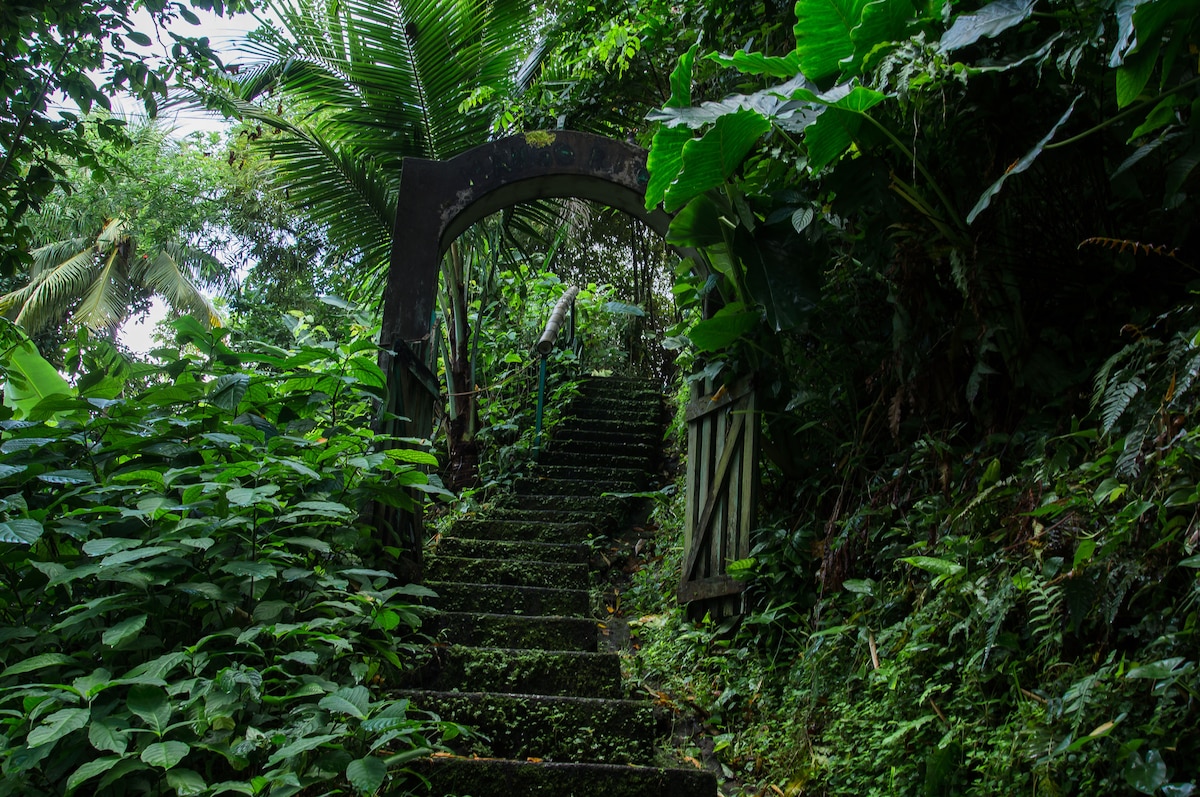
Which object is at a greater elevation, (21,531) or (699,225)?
(699,225)

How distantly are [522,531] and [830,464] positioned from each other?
6.85 ft

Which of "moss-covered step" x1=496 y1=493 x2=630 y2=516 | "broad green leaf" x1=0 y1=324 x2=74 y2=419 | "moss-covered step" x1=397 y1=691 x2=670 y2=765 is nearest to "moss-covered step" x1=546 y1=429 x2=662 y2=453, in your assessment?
"moss-covered step" x1=496 y1=493 x2=630 y2=516

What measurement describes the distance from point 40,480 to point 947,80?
331 centimetres

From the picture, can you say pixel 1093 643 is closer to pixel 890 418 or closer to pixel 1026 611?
pixel 1026 611

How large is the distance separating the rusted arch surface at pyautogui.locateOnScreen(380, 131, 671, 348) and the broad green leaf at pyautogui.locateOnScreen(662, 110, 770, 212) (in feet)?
3.48

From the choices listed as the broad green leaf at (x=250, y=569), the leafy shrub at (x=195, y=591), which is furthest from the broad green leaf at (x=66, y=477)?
the broad green leaf at (x=250, y=569)

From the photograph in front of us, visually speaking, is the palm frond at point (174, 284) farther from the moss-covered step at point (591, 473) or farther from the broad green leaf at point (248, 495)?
the broad green leaf at point (248, 495)

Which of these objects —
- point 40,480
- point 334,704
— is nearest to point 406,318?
point 40,480

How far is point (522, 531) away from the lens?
5203 millimetres

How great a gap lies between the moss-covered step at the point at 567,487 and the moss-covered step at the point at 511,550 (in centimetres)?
145

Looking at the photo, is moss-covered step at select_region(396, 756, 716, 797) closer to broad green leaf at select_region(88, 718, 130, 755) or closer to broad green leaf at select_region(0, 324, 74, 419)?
broad green leaf at select_region(88, 718, 130, 755)

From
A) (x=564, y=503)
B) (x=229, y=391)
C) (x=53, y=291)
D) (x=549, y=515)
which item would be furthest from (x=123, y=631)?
(x=53, y=291)

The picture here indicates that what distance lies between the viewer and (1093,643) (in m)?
2.15

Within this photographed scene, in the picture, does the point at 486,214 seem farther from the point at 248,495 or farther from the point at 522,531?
the point at 248,495
